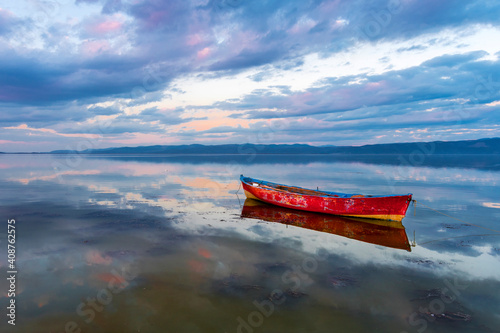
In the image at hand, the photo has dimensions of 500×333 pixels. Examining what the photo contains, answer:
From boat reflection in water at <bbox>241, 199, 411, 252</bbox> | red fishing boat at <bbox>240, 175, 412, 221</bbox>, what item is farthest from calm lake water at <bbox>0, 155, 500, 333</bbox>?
red fishing boat at <bbox>240, 175, 412, 221</bbox>

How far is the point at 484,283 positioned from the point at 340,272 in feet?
12.3

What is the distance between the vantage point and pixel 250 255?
31.8 feet

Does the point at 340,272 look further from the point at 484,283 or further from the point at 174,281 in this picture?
the point at 174,281

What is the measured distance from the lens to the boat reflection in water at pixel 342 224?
11.9 metres

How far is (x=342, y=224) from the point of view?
14.3 meters

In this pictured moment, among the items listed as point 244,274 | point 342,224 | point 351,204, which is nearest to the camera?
point 244,274

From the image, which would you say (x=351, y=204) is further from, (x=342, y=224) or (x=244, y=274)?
(x=244, y=274)

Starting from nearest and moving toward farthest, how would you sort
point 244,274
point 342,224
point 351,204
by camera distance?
point 244,274 → point 342,224 → point 351,204

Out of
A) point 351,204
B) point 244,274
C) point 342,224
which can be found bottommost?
Result: point 342,224

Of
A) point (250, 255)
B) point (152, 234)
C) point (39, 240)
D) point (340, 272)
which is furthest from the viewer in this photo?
point (152, 234)

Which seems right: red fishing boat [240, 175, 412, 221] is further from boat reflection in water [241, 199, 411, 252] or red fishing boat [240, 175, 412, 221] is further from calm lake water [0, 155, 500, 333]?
calm lake water [0, 155, 500, 333]

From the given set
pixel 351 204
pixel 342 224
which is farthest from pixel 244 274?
pixel 351 204

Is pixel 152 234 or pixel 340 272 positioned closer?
pixel 340 272

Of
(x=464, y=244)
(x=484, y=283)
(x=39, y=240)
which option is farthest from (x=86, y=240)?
(x=464, y=244)
